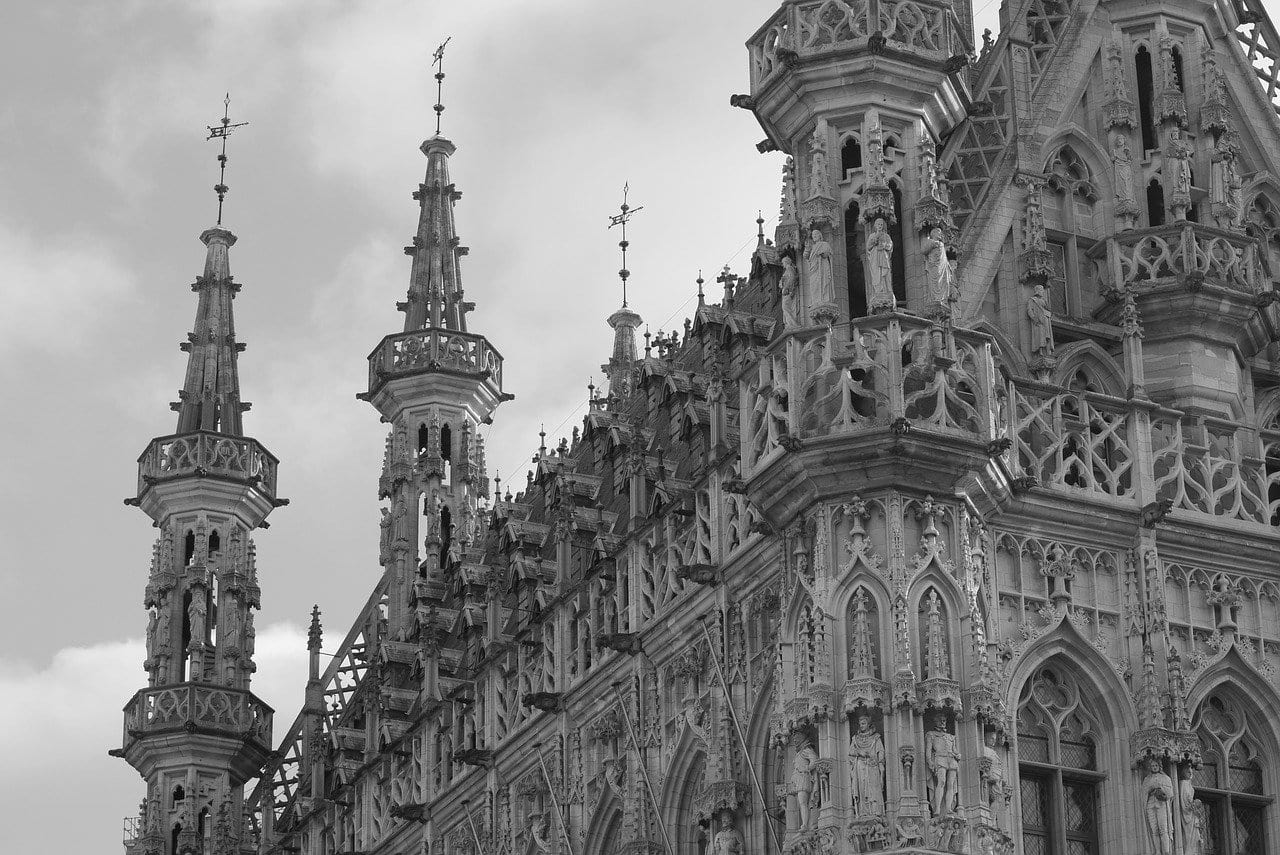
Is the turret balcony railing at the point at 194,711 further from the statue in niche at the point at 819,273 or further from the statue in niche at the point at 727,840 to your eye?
the statue in niche at the point at 819,273

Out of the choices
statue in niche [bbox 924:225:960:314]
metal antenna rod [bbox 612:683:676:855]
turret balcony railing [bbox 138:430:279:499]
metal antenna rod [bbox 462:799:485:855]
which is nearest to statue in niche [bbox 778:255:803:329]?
statue in niche [bbox 924:225:960:314]

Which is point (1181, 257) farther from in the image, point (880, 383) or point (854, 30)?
point (880, 383)

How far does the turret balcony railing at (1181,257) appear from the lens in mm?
36781

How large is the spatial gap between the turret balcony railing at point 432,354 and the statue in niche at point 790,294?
2340 centimetres

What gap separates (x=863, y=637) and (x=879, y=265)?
4230mm

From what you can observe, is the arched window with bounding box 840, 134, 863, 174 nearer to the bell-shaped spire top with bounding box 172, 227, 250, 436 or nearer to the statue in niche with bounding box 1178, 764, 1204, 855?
the statue in niche with bounding box 1178, 764, 1204, 855

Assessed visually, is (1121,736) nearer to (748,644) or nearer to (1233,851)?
(1233,851)

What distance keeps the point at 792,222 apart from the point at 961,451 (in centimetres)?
358

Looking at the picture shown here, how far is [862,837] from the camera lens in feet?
Answer: 99.1

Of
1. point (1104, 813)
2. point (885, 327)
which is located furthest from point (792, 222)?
point (1104, 813)

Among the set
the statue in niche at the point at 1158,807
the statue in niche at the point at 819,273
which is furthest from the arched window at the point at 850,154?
the statue in niche at the point at 1158,807

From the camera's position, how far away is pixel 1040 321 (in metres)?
36.6

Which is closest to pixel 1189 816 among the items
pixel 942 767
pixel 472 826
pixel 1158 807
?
pixel 1158 807

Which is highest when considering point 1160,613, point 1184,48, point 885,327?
point 1184,48
